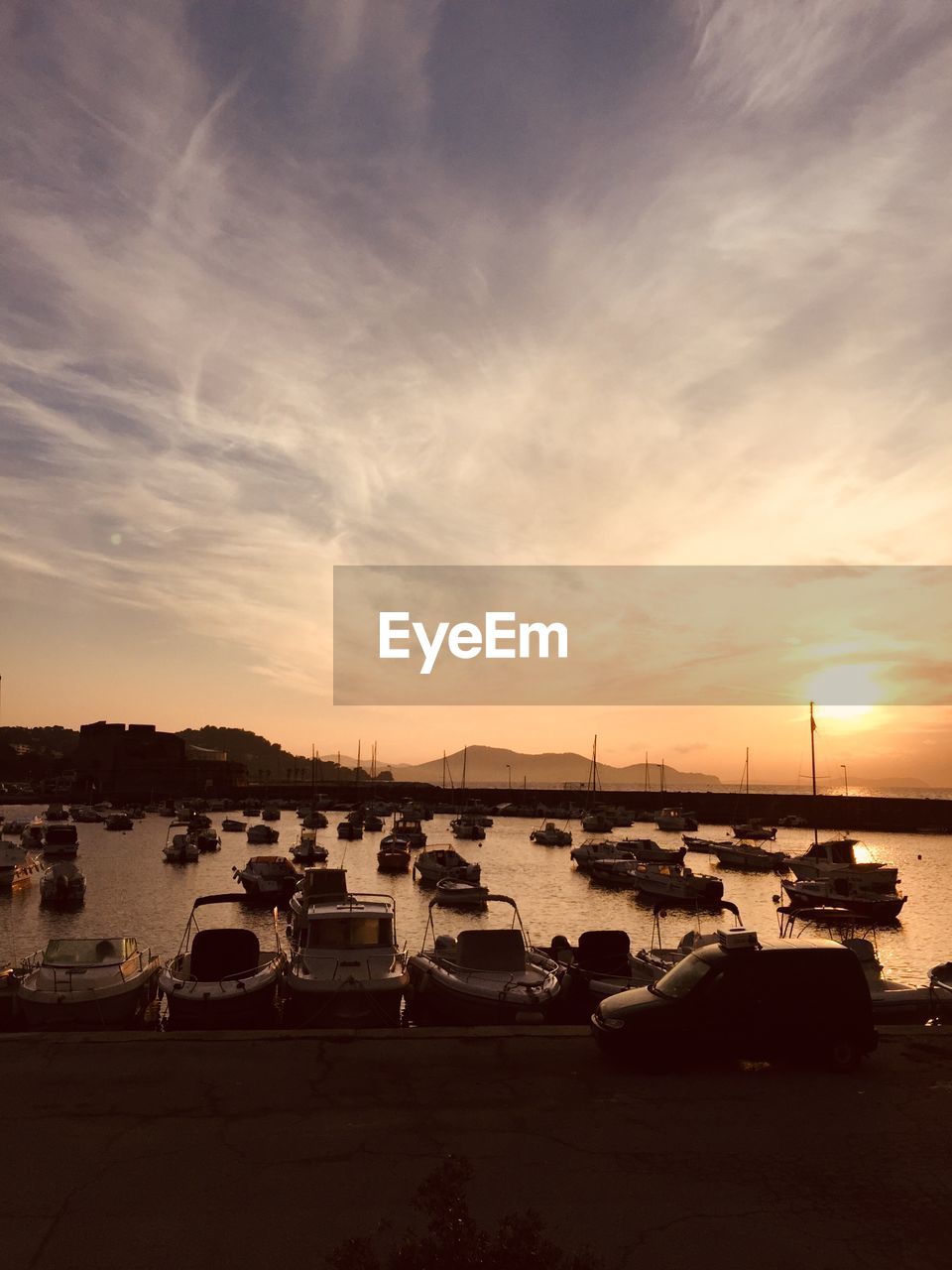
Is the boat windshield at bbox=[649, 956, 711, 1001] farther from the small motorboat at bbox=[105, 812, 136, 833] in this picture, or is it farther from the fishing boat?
the small motorboat at bbox=[105, 812, 136, 833]

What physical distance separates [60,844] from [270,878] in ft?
139

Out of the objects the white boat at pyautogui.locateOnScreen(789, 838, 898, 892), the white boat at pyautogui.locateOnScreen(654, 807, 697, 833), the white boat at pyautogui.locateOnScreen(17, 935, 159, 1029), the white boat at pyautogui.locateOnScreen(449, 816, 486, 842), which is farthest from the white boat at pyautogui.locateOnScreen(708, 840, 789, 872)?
the white boat at pyautogui.locateOnScreen(17, 935, 159, 1029)

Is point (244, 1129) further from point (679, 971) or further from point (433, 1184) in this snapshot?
point (679, 971)

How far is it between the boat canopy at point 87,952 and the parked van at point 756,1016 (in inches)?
709

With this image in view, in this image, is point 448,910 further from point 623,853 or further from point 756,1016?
point 756,1016

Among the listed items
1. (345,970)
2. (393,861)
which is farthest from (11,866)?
(345,970)

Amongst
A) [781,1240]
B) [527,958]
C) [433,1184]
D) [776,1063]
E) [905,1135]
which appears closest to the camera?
[433,1184]

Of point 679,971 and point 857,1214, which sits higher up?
point 679,971

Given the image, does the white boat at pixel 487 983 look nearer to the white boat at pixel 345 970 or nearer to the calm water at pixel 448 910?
the white boat at pixel 345 970

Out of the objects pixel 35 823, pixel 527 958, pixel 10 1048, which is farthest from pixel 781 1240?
pixel 35 823

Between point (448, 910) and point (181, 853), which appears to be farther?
point (181, 853)

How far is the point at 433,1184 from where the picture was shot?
25.8ft

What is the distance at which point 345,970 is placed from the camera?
2691cm

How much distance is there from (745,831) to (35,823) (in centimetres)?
9754
